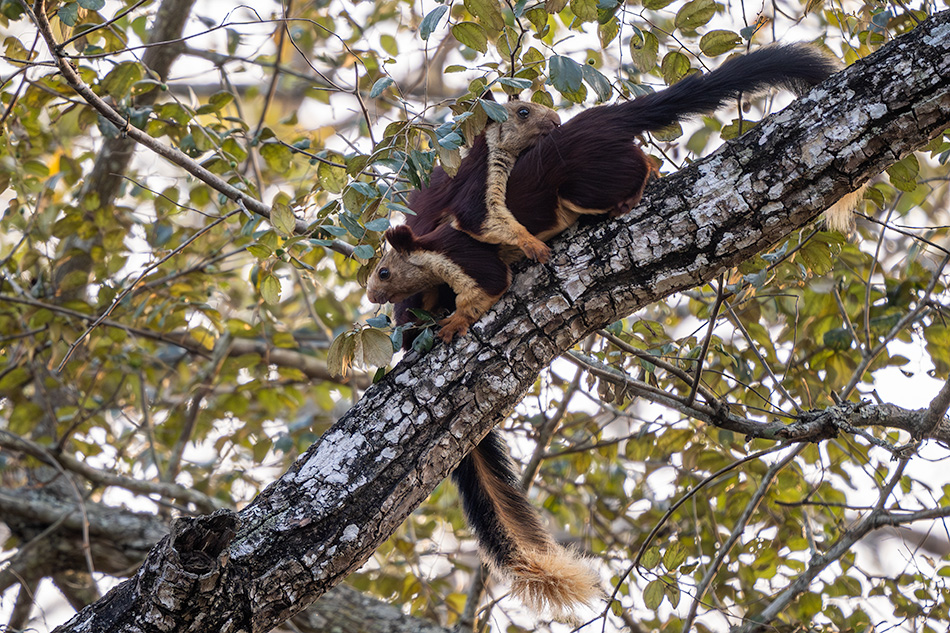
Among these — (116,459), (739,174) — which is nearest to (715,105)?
(739,174)

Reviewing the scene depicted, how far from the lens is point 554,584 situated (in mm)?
2359

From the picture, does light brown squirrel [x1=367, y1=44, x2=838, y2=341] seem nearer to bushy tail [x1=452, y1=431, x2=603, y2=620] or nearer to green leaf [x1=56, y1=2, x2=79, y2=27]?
bushy tail [x1=452, y1=431, x2=603, y2=620]

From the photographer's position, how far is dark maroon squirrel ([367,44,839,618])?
88.3 inches

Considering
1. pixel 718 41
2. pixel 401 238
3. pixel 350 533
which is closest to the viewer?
pixel 350 533

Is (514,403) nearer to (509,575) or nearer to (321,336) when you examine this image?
(509,575)

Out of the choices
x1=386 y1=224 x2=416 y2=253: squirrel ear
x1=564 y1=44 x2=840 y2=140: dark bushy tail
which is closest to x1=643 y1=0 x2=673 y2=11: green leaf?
x1=564 y1=44 x2=840 y2=140: dark bushy tail

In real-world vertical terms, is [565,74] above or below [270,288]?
above

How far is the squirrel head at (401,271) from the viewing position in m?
2.41

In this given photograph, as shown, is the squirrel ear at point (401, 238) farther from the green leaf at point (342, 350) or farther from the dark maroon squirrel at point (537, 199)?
the green leaf at point (342, 350)

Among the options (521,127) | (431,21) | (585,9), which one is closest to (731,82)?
(585,9)

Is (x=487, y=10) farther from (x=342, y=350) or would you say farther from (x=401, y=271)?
(x=342, y=350)

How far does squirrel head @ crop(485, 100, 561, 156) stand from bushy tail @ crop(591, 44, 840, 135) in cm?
28

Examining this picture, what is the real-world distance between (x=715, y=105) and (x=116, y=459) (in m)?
3.64

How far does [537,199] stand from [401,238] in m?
0.44
